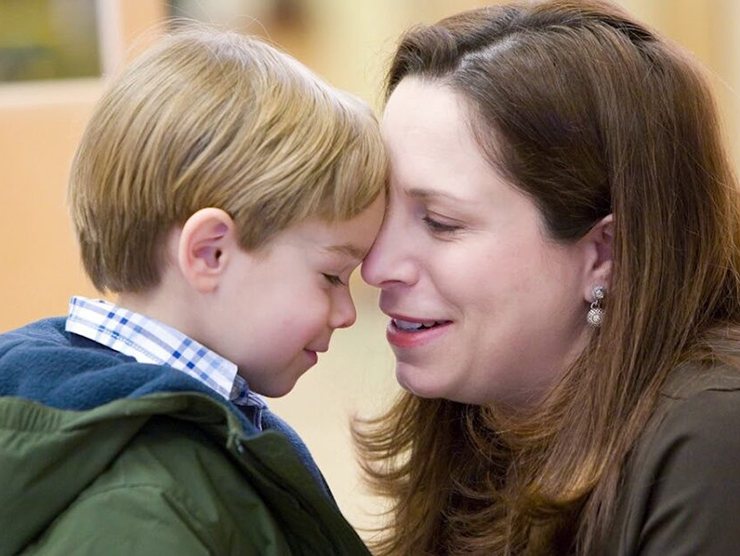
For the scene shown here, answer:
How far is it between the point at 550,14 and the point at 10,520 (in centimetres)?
115

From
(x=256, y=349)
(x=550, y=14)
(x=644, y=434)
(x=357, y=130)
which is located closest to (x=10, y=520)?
(x=256, y=349)

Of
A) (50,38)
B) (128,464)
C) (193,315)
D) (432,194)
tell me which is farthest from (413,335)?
(50,38)

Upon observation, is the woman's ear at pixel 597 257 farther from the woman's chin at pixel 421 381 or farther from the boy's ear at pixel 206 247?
the boy's ear at pixel 206 247

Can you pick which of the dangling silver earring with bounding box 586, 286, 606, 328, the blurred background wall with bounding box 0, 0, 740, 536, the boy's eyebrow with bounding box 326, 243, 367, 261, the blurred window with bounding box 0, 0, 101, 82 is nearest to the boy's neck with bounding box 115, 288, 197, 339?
the boy's eyebrow with bounding box 326, 243, 367, 261

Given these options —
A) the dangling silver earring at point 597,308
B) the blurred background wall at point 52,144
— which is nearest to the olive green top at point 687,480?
the dangling silver earring at point 597,308

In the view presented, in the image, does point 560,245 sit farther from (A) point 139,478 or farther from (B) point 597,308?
(A) point 139,478

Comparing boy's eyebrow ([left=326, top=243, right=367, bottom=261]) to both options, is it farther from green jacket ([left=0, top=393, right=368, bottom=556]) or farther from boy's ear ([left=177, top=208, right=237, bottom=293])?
green jacket ([left=0, top=393, right=368, bottom=556])

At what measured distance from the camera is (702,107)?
1.99m

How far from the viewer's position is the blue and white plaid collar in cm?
171

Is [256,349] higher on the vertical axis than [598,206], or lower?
lower

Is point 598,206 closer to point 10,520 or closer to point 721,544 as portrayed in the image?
point 721,544

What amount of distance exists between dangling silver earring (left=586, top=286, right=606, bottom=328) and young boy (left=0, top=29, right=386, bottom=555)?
379 mm

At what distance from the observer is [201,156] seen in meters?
1.68

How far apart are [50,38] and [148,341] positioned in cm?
418
